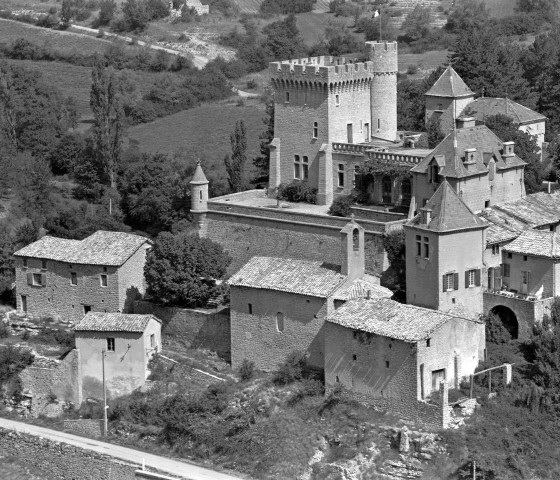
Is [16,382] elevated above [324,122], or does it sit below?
below

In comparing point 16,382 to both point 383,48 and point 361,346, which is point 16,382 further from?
point 383,48

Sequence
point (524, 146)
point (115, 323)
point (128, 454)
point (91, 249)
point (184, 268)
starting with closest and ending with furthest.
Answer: point (128, 454), point (115, 323), point (184, 268), point (91, 249), point (524, 146)

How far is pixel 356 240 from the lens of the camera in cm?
6319

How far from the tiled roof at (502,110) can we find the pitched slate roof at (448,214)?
16.3 m

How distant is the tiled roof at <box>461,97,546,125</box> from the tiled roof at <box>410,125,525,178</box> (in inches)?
364

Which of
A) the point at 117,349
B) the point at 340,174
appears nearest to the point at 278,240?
the point at 340,174

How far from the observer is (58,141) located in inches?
3615

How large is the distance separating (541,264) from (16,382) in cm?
2048

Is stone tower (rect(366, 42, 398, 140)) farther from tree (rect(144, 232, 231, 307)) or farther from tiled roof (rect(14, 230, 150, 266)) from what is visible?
tiled roof (rect(14, 230, 150, 266))

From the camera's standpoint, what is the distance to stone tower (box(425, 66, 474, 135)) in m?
78.9

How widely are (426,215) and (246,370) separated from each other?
28.8ft

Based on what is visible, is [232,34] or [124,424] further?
[232,34]

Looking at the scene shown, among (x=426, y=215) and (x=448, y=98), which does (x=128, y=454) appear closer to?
(x=426, y=215)

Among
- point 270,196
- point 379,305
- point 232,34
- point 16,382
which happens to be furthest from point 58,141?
point 232,34
